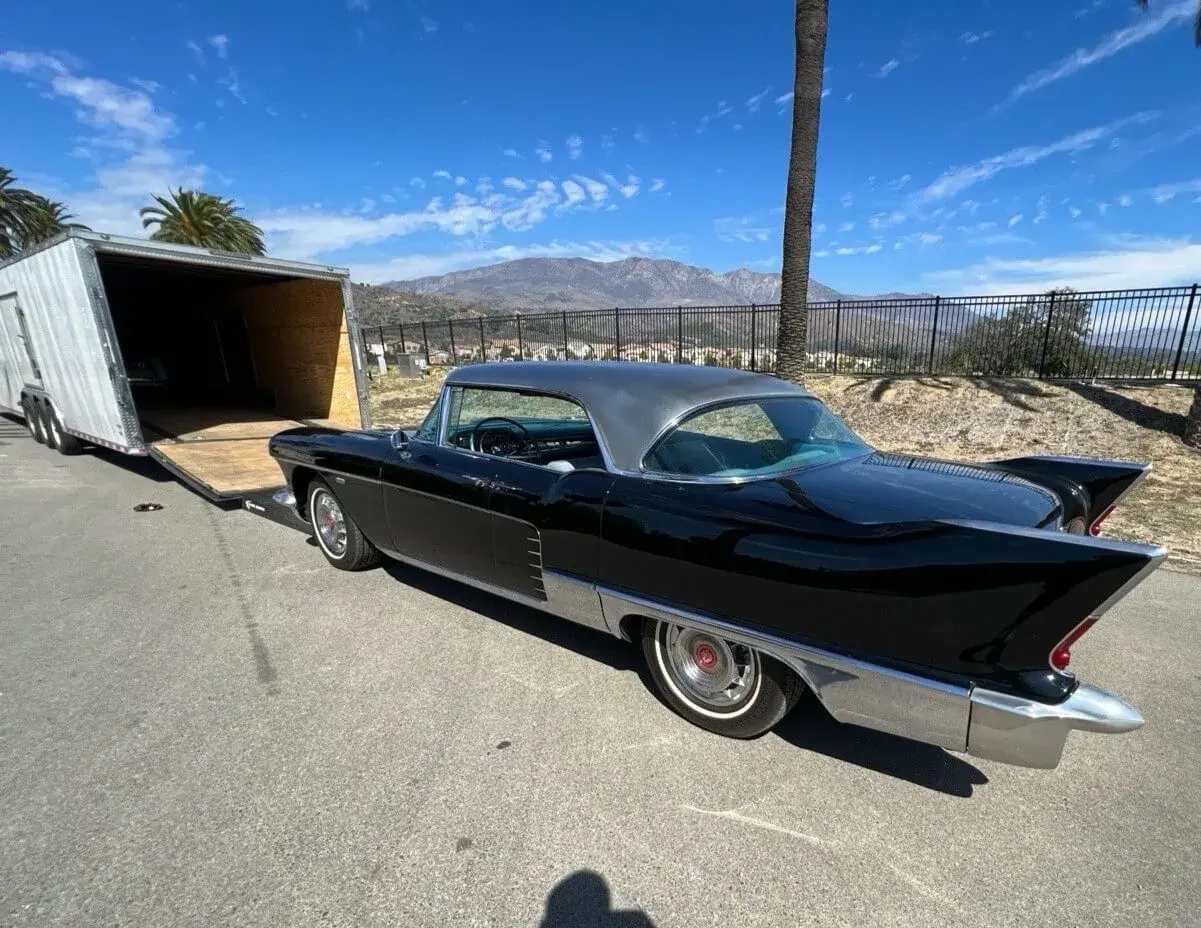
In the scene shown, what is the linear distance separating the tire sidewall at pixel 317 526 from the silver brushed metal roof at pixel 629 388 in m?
1.45

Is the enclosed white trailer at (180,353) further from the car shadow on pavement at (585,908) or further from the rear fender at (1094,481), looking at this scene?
the rear fender at (1094,481)

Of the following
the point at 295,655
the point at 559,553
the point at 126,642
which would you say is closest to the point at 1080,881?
the point at 559,553

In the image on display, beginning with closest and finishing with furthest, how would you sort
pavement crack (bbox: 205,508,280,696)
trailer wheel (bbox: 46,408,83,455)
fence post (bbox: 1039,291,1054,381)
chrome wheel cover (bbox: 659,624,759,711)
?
chrome wheel cover (bbox: 659,624,759,711), pavement crack (bbox: 205,508,280,696), trailer wheel (bbox: 46,408,83,455), fence post (bbox: 1039,291,1054,381)

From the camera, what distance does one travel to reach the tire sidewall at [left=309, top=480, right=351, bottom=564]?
423 centimetres

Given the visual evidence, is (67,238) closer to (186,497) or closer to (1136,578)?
(186,497)

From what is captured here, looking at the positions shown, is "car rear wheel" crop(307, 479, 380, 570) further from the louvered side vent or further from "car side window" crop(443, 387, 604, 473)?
the louvered side vent

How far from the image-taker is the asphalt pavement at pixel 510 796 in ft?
5.88

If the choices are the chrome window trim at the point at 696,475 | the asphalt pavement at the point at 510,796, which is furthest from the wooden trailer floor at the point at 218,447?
the chrome window trim at the point at 696,475

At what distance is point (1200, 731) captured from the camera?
2506mm

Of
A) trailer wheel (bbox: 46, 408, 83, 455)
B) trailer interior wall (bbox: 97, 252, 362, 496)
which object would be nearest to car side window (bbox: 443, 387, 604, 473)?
trailer interior wall (bbox: 97, 252, 362, 496)

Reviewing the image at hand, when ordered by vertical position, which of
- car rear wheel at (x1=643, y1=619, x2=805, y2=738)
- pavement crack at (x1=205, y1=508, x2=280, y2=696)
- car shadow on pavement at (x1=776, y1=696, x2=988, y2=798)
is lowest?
car shadow on pavement at (x1=776, y1=696, x2=988, y2=798)

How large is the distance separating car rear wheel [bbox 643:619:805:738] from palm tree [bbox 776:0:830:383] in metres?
7.94

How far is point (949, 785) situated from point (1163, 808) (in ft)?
2.30

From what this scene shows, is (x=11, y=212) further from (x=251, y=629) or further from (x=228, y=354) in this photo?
(x=251, y=629)
